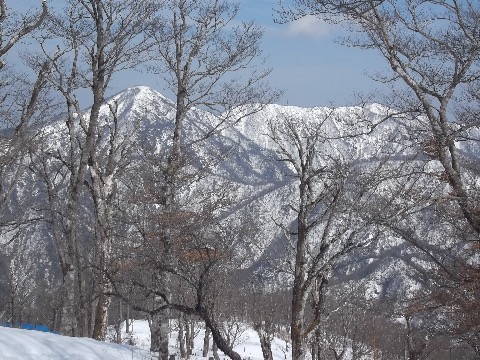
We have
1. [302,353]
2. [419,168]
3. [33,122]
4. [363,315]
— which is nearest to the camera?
[419,168]

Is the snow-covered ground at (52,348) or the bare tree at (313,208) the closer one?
the snow-covered ground at (52,348)

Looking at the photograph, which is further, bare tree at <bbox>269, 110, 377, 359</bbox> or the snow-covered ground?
bare tree at <bbox>269, 110, 377, 359</bbox>

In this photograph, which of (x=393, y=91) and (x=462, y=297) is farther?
(x=462, y=297)

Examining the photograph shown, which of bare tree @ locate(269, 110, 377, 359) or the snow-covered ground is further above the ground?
bare tree @ locate(269, 110, 377, 359)

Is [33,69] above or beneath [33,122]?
above

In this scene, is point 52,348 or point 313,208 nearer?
point 52,348

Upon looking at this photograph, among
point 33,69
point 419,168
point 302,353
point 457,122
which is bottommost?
point 302,353

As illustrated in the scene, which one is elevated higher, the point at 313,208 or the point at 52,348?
the point at 313,208

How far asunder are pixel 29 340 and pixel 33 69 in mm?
6897

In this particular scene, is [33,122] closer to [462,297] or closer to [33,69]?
[33,69]

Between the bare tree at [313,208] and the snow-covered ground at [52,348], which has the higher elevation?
the bare tree at [313,208]

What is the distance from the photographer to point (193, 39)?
1224 cm

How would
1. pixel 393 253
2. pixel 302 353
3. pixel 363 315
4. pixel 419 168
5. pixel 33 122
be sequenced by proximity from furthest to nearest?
pixel 393 253
pixel 363 315
pixel 33 122
pixel 302 353
pixel 419 168

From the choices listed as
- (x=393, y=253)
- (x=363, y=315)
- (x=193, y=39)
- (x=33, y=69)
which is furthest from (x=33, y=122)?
(x=393, y=253)
